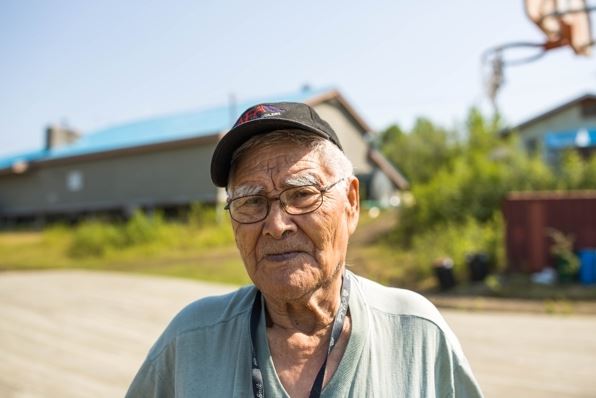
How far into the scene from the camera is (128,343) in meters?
→ 6.57

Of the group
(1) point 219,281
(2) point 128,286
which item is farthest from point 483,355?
(2) point 128,286

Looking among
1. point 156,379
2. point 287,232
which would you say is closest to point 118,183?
point 156,379

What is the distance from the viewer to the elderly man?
1512mm

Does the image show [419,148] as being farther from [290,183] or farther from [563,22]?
[290,183]

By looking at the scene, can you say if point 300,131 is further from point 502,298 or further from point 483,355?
point 502,298

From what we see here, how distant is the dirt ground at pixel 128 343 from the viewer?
4.97 meters

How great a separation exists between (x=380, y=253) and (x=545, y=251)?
471 centimetres

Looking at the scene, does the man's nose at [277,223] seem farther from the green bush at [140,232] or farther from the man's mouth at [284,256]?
the green bush at [140,232]

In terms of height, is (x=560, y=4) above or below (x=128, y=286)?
above

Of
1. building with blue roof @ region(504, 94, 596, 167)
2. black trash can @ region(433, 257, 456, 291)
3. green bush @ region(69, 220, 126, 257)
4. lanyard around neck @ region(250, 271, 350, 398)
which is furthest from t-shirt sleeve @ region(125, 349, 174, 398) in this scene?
building with blue roof @ region(504, 94, 596, 167)

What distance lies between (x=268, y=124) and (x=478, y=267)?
1028 cm

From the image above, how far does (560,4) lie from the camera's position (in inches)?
279

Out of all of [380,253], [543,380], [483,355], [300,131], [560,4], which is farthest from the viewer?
[380,253]

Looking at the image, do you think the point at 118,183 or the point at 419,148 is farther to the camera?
the point at 419,148
